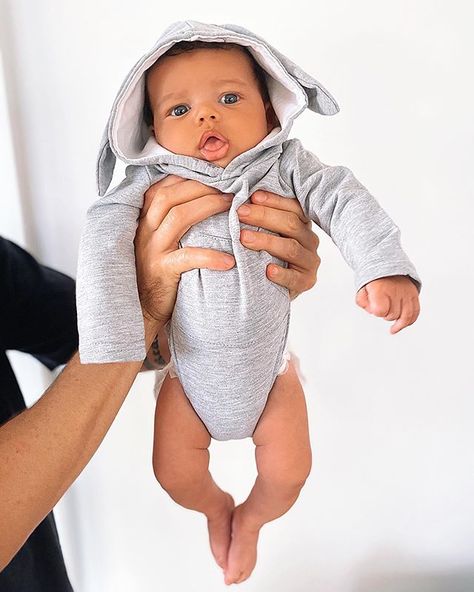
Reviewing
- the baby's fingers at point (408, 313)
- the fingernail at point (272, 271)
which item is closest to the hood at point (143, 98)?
the fingernail at point (272, 271)

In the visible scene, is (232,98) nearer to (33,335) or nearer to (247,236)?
(247,236)

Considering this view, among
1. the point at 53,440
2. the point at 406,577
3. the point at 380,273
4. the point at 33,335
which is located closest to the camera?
the point at 380,273

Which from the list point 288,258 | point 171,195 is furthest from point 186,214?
point 288,258

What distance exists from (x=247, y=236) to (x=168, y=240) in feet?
→ 0.34

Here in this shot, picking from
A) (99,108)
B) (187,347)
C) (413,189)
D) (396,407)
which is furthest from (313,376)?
(99,108)

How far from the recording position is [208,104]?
83 cm

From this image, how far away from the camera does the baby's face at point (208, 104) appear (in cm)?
83

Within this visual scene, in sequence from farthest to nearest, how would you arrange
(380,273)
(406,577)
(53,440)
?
(406,577) < (53,440) < (380,273)

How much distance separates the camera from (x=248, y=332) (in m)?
0.85

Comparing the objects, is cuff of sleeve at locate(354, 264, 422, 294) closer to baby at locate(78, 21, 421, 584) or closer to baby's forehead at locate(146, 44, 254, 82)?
baby at locate(78, 21, 421, 584)

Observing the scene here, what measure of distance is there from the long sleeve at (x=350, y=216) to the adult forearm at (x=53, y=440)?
0.28m

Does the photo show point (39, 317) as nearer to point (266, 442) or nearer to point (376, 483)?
point (266, 442)

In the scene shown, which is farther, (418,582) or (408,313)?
(418,582)

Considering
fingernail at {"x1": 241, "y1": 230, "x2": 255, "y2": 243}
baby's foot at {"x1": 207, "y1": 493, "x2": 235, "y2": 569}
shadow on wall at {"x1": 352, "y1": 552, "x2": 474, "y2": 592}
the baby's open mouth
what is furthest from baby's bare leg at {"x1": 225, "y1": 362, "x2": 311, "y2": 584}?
shadow on wall at {"x1": 352, "y1": 552, "x2": 474, "y2": 592}
